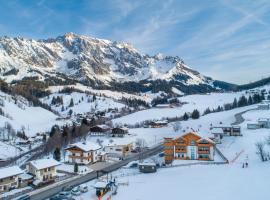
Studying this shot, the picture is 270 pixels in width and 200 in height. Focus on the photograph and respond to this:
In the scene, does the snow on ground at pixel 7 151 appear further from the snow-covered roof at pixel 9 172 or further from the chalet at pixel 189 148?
the chalet at pixel 189 148

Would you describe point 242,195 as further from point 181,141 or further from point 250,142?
point 250,142

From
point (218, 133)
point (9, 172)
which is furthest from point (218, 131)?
point (9, 172)

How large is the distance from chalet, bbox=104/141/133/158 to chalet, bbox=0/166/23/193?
91.0 feet

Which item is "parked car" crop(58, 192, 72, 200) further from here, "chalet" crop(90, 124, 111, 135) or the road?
"chalet" crop(90, 124, 111, 135)

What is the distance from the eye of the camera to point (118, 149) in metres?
71.9

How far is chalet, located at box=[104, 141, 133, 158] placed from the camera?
7119cm

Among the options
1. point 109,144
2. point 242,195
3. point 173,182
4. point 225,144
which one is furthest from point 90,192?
point 225,144

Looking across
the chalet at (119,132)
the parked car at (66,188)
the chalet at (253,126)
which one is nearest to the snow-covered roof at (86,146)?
the parked car at (66,188)

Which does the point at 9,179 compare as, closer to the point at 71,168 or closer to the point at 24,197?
the point at 24,197

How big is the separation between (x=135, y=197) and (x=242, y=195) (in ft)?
40.5

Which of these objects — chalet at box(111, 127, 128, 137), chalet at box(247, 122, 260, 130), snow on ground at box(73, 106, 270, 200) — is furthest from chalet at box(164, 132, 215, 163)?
chalet at box(111, 127, 128, 137)

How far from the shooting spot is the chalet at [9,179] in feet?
144

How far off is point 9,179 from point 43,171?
5958mm

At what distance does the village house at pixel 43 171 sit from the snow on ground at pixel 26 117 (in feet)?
252
